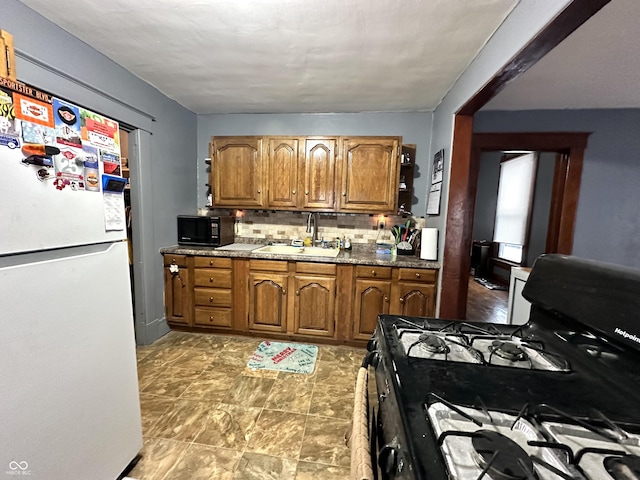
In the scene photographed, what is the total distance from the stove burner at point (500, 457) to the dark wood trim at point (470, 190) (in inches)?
74.7

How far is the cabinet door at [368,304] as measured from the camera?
250cm

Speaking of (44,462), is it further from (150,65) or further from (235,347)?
(150,65)

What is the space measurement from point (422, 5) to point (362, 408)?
6.04 ft

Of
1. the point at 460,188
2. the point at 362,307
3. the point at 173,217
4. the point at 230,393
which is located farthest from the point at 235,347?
the point at 460,188

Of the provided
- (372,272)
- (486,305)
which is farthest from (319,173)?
(486,305)

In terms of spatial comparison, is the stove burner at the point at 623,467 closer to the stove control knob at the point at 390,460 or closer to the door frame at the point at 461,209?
the stove control knob at the point at 390,460

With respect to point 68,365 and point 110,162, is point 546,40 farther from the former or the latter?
point 68,365

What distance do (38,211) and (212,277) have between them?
1.85 m

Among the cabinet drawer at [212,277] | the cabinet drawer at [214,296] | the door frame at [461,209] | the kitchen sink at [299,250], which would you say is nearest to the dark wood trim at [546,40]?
the door frame at [461,209]

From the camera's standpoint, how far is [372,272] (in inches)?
98.2

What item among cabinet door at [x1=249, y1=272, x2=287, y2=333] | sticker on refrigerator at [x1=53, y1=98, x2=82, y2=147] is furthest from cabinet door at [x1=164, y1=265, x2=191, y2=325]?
sticker on refrigerator at [x1=53, y1=98, x2=82, y2=147]

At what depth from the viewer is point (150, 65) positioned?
2.07 metres

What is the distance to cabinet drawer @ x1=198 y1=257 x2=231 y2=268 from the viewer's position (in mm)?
2664

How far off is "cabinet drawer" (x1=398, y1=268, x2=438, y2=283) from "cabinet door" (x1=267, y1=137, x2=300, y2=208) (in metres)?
1.30
